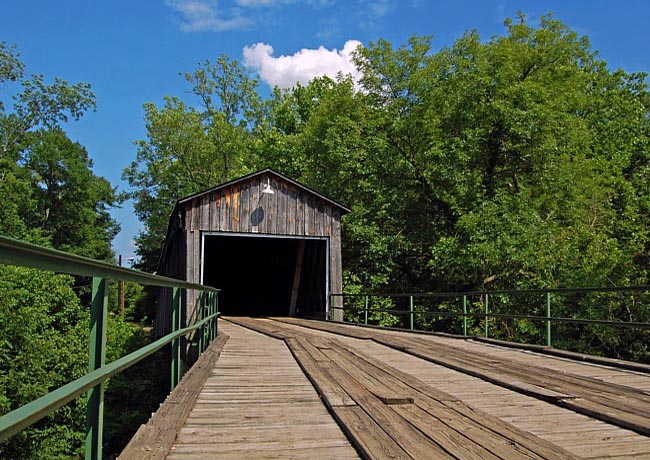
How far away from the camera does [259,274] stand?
82.3 feet

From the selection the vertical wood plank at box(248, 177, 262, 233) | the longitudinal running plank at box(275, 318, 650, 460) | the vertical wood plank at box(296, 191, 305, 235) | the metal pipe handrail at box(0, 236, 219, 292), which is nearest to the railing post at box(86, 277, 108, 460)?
the metal pipe handrail at box(0, 236, 219, 292)

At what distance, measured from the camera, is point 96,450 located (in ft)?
8.04

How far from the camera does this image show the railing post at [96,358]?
7.96 ft

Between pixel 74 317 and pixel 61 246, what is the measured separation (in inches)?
683

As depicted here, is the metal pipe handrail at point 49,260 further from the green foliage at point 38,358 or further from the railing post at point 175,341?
the green foliage at point 38,358

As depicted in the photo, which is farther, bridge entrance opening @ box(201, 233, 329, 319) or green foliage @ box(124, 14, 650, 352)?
bridge entrance opening @ box(201, 233, 329, 319)

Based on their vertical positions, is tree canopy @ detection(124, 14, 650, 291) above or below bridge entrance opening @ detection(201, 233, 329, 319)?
above

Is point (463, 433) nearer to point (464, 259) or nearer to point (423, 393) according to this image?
point (423, 393)

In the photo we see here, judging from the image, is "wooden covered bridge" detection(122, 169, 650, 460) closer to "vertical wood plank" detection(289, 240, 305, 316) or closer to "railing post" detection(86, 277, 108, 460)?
"railing post" detection(86, 277, 108, 460)

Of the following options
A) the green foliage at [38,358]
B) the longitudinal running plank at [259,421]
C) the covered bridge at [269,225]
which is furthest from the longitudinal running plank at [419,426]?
the green foliage at [38,358]

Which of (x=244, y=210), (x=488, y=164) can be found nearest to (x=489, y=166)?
(x=488, y=164)

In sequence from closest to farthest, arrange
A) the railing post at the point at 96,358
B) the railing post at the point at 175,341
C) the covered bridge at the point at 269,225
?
1. the railing post at the point at 96,358
2. the railing post at the point at 175,341
3. the covered bridge at the point at 269,225

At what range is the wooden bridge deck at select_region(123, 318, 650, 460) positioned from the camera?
9.79ft

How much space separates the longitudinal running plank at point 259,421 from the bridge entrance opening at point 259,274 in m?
13.6
